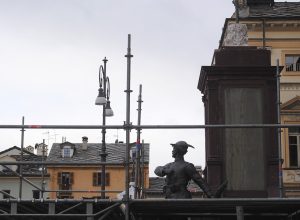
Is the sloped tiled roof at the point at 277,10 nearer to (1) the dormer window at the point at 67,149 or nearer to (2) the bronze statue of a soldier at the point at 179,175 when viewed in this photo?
(2) the bronze statue of a soldier at the point at 179,175

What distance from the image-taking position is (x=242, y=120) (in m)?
12.1

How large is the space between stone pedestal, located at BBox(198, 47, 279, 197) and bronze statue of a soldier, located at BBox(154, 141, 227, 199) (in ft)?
4.19

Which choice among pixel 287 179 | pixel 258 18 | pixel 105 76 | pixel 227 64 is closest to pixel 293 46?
pixel 258 18

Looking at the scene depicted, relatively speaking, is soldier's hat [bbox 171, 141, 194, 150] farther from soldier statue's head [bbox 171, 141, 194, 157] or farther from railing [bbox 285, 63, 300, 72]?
railing [bbox 285, 63, 300, 72]

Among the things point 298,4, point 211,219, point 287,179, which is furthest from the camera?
point 298,4

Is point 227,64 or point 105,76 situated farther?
point 105,76

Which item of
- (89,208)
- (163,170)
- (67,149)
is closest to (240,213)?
(163,170)

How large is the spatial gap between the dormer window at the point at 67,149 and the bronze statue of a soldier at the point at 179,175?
61523mm

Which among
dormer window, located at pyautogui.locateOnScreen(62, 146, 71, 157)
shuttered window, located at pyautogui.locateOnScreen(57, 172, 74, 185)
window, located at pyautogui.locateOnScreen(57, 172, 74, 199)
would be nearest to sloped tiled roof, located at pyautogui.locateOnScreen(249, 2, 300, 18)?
window, located at pyautogui.locateOnScreen(57, 172, 74, 199)

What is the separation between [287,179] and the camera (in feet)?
109

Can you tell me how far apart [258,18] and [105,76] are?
15268 mm

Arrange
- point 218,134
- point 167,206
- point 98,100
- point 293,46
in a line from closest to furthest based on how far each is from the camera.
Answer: point 167,206 → point 218,134 → point 98,100 → point 293,46

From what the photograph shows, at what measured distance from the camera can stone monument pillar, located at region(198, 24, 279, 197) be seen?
11797 mm

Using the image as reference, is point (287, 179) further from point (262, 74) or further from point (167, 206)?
point (167, 206)
